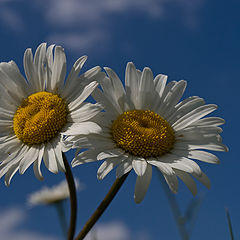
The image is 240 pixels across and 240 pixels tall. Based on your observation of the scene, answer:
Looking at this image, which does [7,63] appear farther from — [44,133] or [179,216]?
[179,216]

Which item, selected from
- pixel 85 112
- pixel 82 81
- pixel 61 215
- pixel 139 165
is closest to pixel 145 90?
pixel 82 81

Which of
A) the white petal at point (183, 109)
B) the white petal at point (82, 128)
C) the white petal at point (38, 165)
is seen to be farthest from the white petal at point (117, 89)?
the white petal at point (38, 165)

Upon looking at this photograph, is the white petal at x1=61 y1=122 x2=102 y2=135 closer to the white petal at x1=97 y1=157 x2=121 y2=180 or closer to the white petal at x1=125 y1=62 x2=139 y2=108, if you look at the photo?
the white petal at x1=97 y1=157 x2=121 y2=180

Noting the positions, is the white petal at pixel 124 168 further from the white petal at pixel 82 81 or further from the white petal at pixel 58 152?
the white petal at pixel 82 81

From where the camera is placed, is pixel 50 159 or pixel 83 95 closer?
pixel 50 159

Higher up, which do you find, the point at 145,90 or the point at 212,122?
the point at 145,90

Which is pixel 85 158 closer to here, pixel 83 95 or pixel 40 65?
pixel 83 95

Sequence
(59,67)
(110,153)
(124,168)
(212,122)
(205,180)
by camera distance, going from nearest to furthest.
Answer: (124,168) → (110,153) → (205,180) → (59,67) → (212,122)
